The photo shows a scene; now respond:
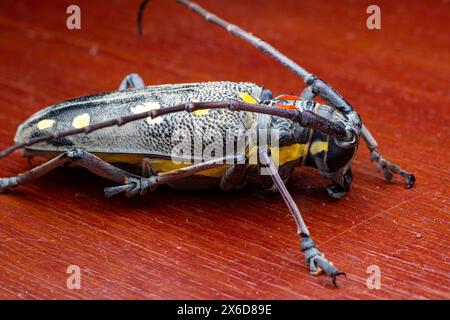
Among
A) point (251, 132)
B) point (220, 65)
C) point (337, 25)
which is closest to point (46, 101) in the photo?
point (220, 65)

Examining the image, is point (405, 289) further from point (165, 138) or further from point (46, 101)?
point (46, 101)

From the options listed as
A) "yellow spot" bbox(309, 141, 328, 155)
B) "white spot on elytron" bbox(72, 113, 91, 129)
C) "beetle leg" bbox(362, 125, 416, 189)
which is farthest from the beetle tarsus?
"white spot on elytron" bbox(72, 113, 91, 129)

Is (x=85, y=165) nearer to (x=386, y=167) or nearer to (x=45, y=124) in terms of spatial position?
(x=45, y=124)

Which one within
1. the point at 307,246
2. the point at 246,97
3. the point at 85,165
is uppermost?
the point at 246,97

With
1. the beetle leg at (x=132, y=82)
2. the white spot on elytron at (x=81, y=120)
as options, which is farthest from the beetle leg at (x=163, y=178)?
the beetle leg at (x=132, y=82)

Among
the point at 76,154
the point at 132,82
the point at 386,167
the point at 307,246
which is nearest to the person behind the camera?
the point at 307,246

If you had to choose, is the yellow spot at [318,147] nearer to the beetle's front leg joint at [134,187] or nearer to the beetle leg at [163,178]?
the beetle leg at [163,178]

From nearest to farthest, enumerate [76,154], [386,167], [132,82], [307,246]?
1. [307,246]
2. [76,154]
3. [386,167]
4. [132,82]

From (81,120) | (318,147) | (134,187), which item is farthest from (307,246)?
(81,120)
